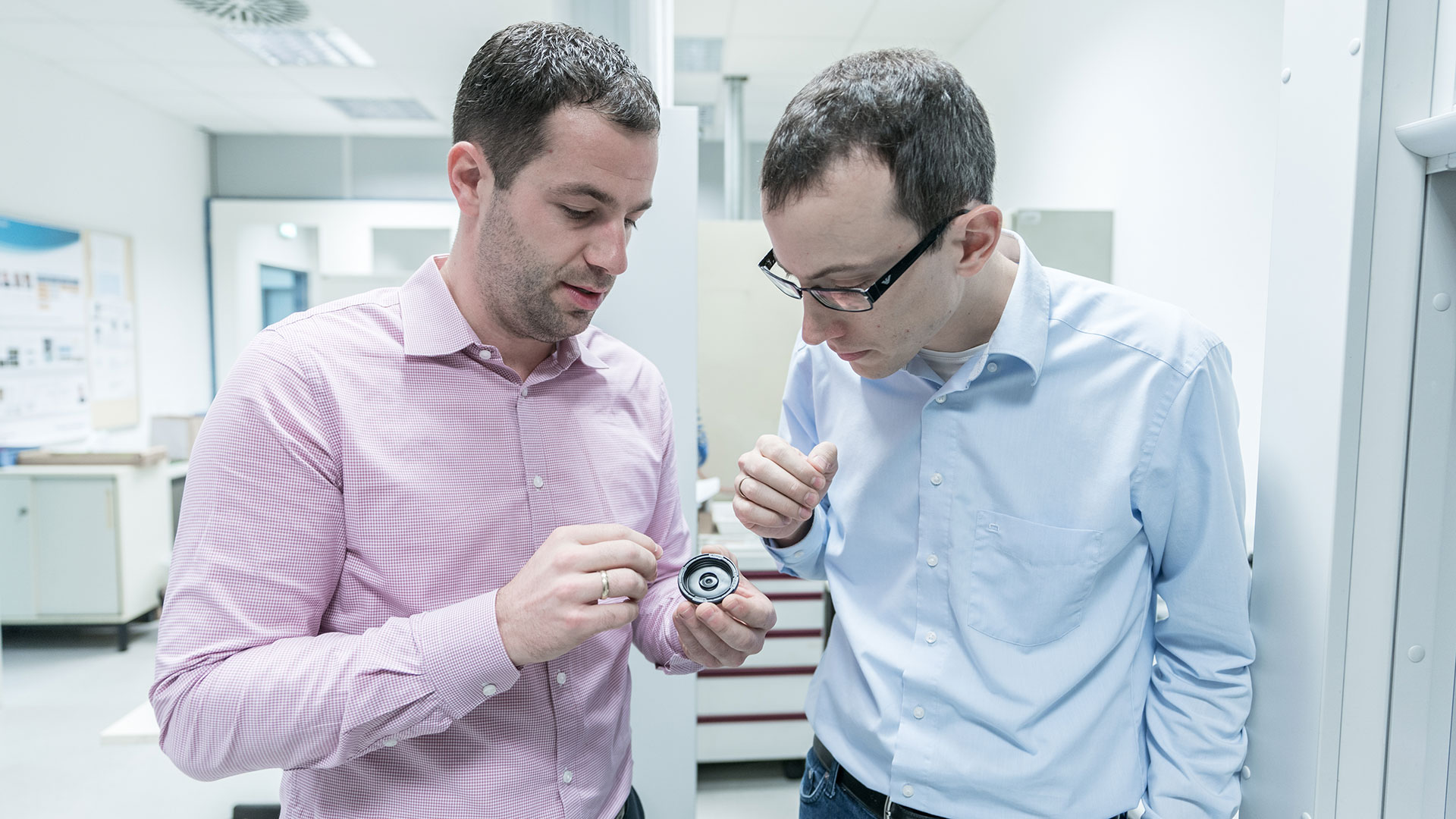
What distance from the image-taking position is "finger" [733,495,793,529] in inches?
41.1

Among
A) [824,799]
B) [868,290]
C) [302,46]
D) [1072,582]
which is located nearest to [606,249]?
[868,290]

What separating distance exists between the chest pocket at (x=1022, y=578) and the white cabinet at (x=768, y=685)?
1.83 m

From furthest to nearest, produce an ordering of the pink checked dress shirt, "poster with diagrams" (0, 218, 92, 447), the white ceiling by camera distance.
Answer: "poster with diagrams" (0, 218, 92, 447), the white ceiling, the pink checked dress shirt

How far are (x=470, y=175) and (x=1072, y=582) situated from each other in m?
0.92

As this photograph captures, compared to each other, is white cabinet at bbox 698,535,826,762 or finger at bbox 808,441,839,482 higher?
finger at bbox 808,441,839,482

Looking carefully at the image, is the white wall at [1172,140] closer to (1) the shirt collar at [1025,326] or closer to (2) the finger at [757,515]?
(1) the shirt collar at [1025,326]

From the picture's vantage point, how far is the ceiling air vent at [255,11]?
3926 mm

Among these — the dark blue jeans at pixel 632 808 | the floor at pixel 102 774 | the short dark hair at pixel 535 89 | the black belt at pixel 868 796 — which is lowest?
the floor at pixel 102 774

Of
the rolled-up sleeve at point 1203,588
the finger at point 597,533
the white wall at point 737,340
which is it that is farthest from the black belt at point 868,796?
the white wall at point 737,340

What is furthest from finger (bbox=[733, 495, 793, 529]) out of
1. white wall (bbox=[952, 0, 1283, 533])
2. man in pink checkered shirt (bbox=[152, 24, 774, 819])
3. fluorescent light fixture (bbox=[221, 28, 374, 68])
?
fluorescent light fixture (bbox=[221, 28, 374, 68])

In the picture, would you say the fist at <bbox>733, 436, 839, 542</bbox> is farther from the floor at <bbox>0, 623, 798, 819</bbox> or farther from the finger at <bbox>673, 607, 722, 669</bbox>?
the floor at <bbox>0, 623, 798, 819</bbox>

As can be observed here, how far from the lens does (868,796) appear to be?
1086 millimetres

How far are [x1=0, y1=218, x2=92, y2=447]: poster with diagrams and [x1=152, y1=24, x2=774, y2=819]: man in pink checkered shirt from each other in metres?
4.70

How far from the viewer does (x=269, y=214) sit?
621 centimetres
